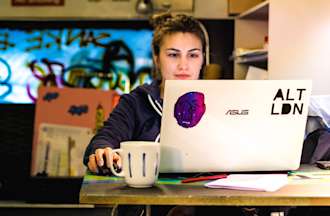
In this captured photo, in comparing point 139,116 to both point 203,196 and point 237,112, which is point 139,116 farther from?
point 203,196

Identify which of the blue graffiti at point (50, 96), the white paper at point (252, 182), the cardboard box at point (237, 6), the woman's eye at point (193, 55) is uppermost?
the cardboard box at point (237, 6)

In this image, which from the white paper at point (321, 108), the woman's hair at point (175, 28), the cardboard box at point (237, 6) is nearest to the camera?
the woman's hair at point (175, 28)

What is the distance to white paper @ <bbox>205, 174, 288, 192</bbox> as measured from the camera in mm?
1252

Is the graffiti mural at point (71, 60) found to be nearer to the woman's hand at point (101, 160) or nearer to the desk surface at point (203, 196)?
the woman's hand at point (101, 160)

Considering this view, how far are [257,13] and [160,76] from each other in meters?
1.66

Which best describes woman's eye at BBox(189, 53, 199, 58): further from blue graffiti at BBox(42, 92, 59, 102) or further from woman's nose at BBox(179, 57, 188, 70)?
blue graffiti at BBox(42, 92, 59, 102)

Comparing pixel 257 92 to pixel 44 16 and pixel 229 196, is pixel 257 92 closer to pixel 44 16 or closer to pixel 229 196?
pixel 229 196

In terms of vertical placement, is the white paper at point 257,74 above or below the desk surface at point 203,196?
above

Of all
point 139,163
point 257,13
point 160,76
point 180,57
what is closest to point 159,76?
point 160,76

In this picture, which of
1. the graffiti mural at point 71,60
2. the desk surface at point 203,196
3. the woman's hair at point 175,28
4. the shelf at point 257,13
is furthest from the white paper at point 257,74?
the desk surface at point 203,196

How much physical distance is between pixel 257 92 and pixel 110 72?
112 inches

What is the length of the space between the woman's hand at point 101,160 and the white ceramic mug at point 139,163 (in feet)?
0.38

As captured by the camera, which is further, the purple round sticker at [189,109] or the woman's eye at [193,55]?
the woman's eye at [193,55]

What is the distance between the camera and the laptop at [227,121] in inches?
54.3
